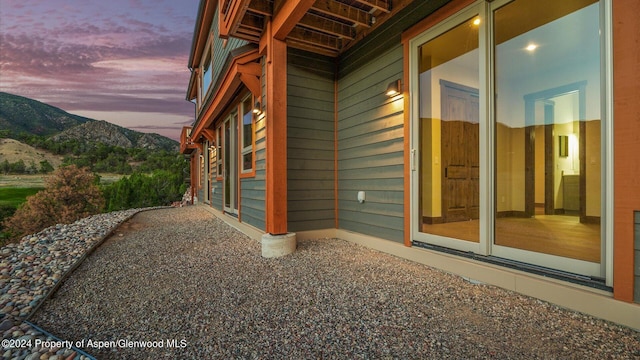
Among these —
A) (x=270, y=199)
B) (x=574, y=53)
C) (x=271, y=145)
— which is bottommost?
(x=270, y=199)

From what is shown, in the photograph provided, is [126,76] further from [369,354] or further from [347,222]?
[369,354]

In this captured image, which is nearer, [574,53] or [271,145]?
[574,53]

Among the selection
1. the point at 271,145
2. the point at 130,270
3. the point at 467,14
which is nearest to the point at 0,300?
the point at 130,270

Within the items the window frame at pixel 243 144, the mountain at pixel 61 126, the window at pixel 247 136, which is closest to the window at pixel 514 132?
the window frame at pixel 243 144

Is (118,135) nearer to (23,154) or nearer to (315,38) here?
(23,154)

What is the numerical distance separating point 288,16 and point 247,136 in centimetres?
245

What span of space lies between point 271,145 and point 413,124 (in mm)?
1642

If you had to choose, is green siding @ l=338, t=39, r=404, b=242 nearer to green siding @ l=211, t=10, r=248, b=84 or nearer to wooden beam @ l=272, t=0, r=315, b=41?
wooden beam @ l=272, t=0, r=315, b=41

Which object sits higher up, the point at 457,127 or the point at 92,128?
the point at 92,128

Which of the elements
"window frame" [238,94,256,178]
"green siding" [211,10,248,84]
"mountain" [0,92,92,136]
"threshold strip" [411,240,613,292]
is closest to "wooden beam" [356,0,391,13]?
"window frame" [238,94,256,178]

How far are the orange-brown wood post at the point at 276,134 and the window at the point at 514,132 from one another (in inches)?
59.0

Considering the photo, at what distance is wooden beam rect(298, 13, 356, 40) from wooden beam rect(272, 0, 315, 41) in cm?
34

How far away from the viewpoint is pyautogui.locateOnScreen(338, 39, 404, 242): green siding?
3164 mm

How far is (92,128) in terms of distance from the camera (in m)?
23.9
